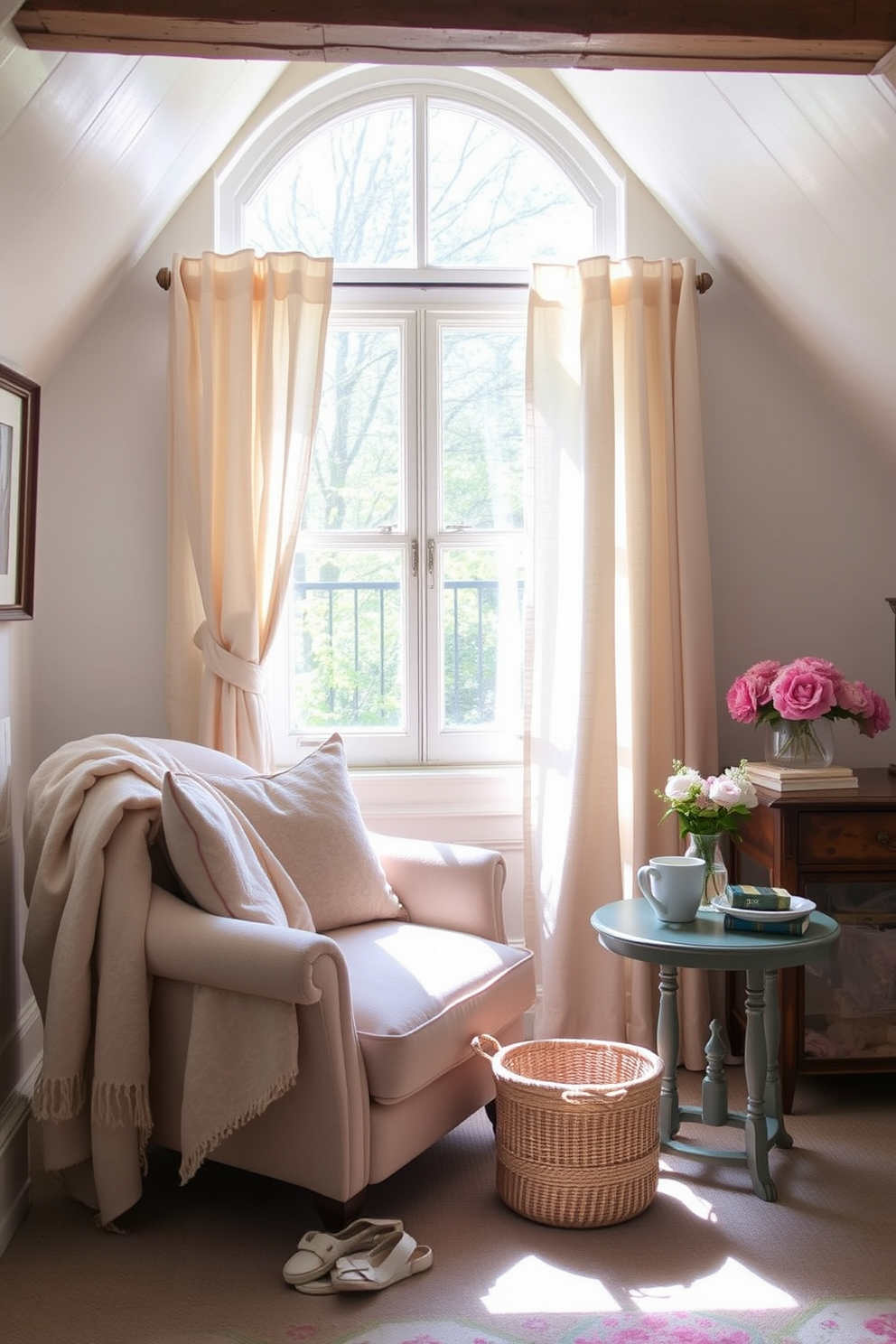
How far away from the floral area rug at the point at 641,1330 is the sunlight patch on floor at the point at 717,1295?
0.07 feet

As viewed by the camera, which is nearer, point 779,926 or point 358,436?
point 779,926

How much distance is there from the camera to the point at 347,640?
370 cm

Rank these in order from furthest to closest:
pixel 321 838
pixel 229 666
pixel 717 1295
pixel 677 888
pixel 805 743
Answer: pixel 229 666 < pixel 805 743 < pixel 321 838 < pixel 677 888 < pixel 717 1295

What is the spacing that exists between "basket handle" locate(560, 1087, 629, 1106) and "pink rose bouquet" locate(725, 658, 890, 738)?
104 centimetres

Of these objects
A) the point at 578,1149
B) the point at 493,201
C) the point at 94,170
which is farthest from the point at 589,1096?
the point at 493,201

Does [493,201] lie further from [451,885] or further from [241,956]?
[241,956]

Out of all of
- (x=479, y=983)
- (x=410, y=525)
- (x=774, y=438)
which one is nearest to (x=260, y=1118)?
(x=479, y=983)

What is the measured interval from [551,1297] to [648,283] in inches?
102

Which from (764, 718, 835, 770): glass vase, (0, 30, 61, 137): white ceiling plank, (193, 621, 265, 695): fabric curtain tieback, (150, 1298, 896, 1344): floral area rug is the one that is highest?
(0, 30, 61, 137): white ceiling plank

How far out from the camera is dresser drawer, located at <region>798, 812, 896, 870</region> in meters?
3.01

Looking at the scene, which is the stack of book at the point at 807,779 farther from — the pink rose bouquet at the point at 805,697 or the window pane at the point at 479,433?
the window pane at the point at 479,433

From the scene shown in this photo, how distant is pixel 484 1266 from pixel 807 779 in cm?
139

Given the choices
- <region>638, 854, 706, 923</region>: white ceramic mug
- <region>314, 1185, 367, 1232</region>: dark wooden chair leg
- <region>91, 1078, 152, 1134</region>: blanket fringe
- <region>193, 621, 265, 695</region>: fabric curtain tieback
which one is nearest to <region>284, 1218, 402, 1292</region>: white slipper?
<region>314, 1185, 367, 1232</region>: dark wooden chair leg

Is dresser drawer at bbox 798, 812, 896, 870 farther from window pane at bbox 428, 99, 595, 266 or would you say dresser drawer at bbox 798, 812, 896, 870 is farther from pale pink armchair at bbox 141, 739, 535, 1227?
window pane at bbox 428, 99, 595, 266
